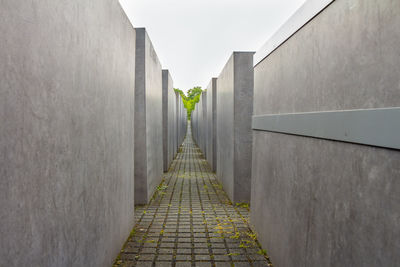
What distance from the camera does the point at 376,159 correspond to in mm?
1682

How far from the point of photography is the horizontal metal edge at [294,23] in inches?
99.2

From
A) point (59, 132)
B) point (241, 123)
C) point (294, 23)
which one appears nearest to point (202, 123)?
point (241, 123)

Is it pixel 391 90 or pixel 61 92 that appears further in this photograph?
pixel 61 92

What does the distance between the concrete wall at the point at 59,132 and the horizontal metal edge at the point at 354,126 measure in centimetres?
187

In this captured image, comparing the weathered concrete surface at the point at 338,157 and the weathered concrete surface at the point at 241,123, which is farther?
the weathered concrete surface at the point at 241,123

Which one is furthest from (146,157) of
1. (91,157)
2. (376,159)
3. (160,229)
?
(376,159)

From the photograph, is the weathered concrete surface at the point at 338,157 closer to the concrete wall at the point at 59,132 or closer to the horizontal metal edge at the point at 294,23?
the horizontal metal edge at the point at 294,23

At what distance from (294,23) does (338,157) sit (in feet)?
5.18

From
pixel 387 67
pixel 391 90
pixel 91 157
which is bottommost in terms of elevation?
pixel 91 157

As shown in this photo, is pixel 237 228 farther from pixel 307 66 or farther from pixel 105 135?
pixel 307 66

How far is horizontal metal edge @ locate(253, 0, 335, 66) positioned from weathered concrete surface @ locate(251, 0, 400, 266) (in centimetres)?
6

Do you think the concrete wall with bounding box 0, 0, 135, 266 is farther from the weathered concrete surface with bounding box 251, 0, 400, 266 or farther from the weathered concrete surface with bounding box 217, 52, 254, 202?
the weathered concrete surface with bounding box 217, 52, 254, 202

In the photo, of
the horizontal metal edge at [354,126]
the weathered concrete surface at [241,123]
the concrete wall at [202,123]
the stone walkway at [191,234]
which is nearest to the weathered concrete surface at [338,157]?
the horizontal metal edge at [354,126]

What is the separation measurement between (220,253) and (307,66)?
2.70 metres
